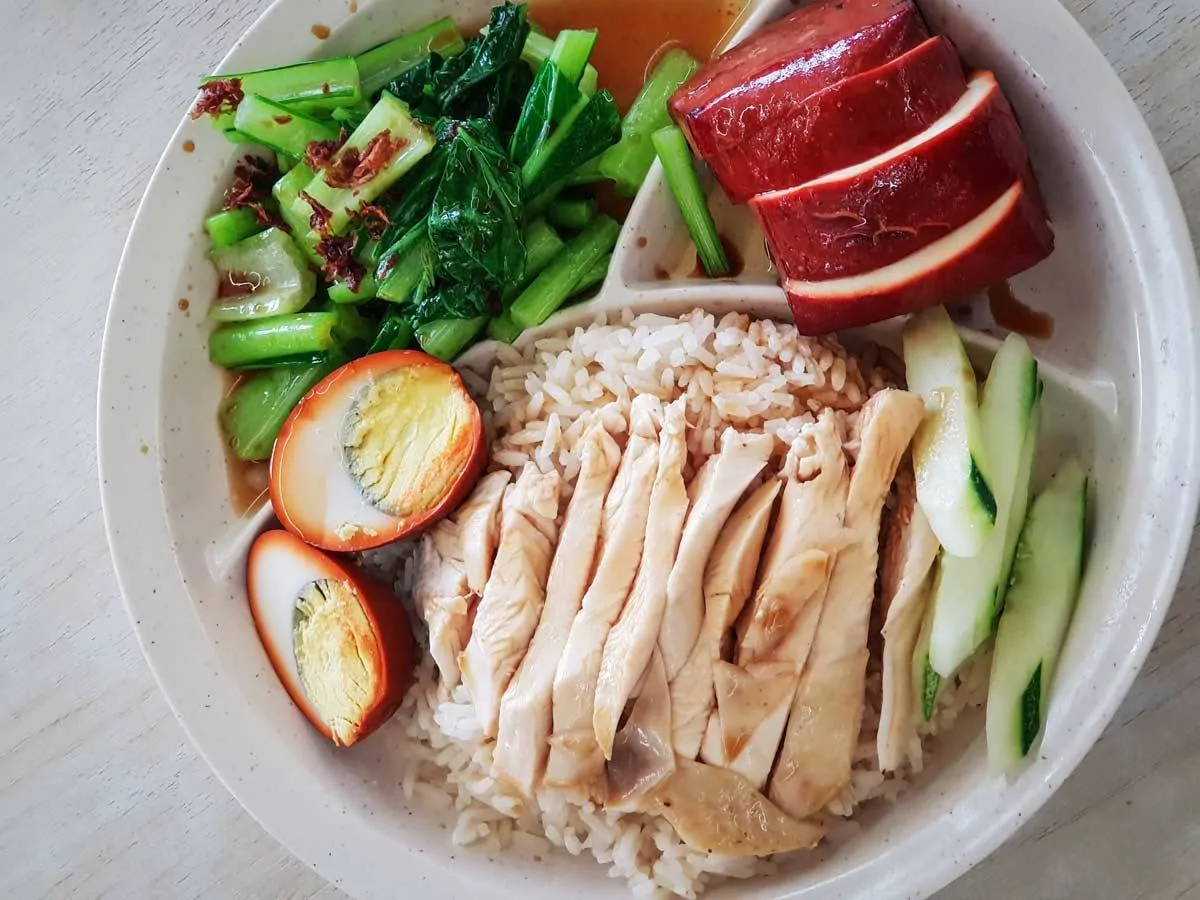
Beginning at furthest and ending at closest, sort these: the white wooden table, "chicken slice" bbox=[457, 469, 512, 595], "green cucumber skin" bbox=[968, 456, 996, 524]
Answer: the white wooden table, "chicken slice" bbox=[457, 469, 512, 595], "green cucumber skin" bbox=[968, 456, 996, 524]

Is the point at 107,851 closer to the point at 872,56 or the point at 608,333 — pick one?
the point at 608,333

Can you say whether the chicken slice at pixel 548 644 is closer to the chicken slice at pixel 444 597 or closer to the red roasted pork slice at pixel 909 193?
the chicken slice at pixel 444 597

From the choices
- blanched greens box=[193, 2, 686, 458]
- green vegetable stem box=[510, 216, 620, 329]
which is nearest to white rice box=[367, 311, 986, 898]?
green vegetable stem box=[510, 216, 620, 329]

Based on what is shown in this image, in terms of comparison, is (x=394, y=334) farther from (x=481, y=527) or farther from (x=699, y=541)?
(x=699, y=541)

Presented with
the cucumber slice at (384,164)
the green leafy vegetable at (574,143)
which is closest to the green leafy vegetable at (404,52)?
the cucumber slice at (384,164)

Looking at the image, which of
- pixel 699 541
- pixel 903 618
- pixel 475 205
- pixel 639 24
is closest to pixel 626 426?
pixel 699 541

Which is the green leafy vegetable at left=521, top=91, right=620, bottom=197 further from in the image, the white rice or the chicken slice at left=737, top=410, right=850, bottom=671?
the chicken slice at left=737, top=410, right=850, bottom=671
